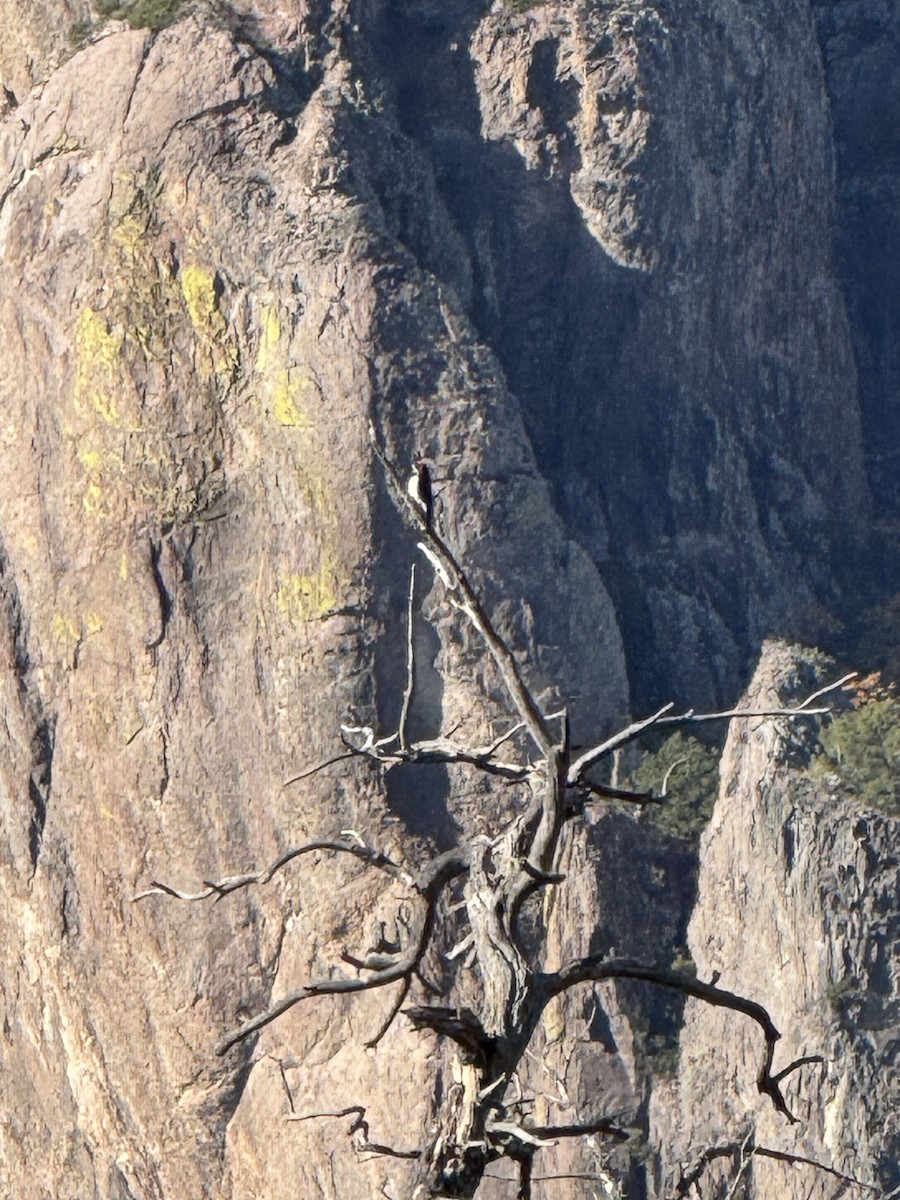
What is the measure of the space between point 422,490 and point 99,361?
2456cm

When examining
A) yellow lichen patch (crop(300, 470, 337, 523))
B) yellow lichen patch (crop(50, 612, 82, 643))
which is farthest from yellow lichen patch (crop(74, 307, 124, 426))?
yellow lichen patch (crop(300, 470, 337, 523))

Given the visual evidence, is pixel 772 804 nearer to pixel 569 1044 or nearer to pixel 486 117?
pixel 569 1044

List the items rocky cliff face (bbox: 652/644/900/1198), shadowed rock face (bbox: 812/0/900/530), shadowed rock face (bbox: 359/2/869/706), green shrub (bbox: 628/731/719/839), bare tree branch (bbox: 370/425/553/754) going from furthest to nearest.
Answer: shadowed rock face (bbox: 812/0/900/530) < shadowed rock face (bbox: 359/2/869/706) < green shrub (bbox: 628/731/719/839) < rocky cliff face (bbox: 652/644/900/1198) < bare tree branch (bbox: 370/425/553/754)

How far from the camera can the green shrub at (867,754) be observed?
91.8 ft

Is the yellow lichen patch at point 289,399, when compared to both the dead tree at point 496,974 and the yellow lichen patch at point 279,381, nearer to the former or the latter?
the yellow lichen patch at point 279,381

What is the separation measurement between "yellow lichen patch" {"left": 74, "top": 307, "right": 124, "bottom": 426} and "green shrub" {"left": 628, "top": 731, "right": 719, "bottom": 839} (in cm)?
1075

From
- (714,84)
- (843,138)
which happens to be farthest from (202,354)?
(843,138)

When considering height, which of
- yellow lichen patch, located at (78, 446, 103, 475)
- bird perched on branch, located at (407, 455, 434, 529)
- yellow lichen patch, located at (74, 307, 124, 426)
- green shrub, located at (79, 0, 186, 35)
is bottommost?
bird perched on branch, located at (407, 455, 434, 529)

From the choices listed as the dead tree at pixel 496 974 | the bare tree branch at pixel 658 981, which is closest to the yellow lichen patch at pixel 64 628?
the dead tree at pixel 496 974

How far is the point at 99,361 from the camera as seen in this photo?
32.1 m

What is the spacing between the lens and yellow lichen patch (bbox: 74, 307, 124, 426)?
1258 inches

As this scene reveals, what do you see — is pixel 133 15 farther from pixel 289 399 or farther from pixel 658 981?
pixel 658 981

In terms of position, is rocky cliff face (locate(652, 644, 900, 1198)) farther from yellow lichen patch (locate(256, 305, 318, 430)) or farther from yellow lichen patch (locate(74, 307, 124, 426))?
yellow lichen patch (locate(74, 307, 124, 426))

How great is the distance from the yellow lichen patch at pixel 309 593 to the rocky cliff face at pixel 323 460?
57 millimetres
